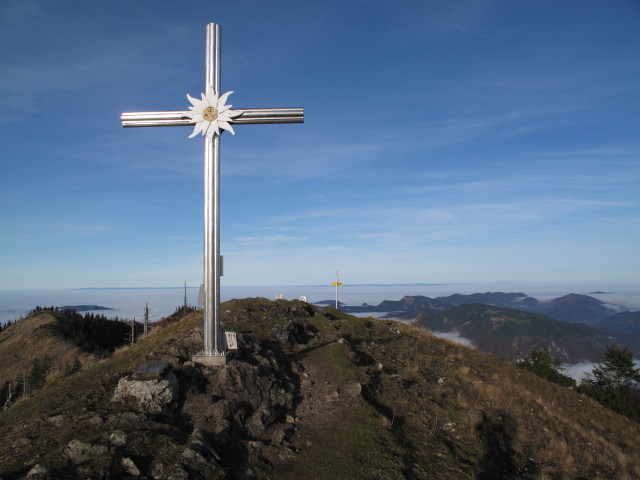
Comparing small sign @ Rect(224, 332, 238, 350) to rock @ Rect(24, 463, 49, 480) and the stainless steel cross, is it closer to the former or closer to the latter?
the stainless steel cross

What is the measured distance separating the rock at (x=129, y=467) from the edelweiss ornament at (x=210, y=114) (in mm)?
8952

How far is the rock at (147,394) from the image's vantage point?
9.63 metres

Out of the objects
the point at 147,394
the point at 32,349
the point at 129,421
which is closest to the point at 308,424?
the point at 147,394

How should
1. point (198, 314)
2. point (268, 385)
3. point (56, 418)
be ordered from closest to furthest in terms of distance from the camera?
point (56, 418)
point (268, 385)
point (198, 314)

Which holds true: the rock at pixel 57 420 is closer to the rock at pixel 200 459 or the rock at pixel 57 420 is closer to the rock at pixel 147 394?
the rock at pixel 147 394

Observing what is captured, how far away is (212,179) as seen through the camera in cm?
1221

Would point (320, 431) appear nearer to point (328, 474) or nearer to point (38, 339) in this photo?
point (328, 474)

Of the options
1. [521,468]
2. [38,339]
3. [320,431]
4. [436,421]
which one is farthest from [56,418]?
[38,339]

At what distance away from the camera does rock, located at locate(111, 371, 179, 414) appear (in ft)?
31.6

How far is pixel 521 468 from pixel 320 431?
5961 millimetres

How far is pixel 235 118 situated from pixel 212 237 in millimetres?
3873

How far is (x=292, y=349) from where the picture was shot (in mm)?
16656

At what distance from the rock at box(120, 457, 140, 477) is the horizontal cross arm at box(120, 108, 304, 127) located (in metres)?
9.41

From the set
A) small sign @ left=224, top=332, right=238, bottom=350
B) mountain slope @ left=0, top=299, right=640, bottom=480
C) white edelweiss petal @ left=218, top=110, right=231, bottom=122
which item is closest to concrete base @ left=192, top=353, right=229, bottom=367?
mountain slope @ left=0, top=299, right=640, bottom=480
